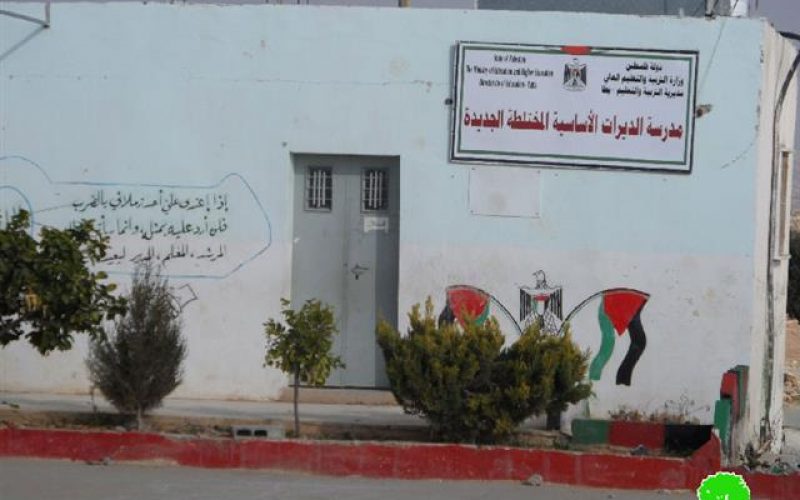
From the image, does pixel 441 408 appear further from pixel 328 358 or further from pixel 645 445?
pixel 645 445

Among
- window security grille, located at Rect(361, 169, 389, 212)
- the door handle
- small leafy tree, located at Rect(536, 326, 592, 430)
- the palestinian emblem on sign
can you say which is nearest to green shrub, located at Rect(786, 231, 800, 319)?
the palestinian emblem on sign

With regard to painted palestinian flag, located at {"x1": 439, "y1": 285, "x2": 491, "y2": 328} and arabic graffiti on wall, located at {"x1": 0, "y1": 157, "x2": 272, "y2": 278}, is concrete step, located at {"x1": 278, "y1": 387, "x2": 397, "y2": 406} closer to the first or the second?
painted palestinian flag, located at {"x1": 439, "y1": 285, "x2": 491, "y2": 328}

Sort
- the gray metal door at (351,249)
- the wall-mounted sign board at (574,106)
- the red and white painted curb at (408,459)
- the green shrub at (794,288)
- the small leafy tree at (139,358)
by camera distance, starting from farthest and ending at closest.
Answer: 1. the green shrub at (794,288)
2. the gray metal door at (351,249)
3. the wall-mounted sign board at (574,106)
4. the small leafy tree at (139,358)
5. the red and white painted curb at (408,459)

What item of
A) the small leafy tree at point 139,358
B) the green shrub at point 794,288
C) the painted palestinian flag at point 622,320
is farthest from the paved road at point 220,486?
the green shrub at point 794,288

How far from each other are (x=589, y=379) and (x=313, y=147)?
3448mm

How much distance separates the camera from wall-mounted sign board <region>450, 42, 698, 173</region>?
11844 mm

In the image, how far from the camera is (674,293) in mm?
11883

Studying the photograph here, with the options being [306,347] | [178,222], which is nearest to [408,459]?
[306,347]

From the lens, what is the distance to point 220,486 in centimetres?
848

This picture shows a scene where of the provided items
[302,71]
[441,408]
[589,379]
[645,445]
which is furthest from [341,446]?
[302,71]

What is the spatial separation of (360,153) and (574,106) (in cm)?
209

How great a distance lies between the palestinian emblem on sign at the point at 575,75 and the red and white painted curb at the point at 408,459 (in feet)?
13.4

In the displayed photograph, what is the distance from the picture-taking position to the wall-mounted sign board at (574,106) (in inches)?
466

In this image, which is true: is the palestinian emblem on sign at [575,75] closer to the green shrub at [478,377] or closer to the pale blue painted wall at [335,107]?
the pale blue painted wall at [335,107]
